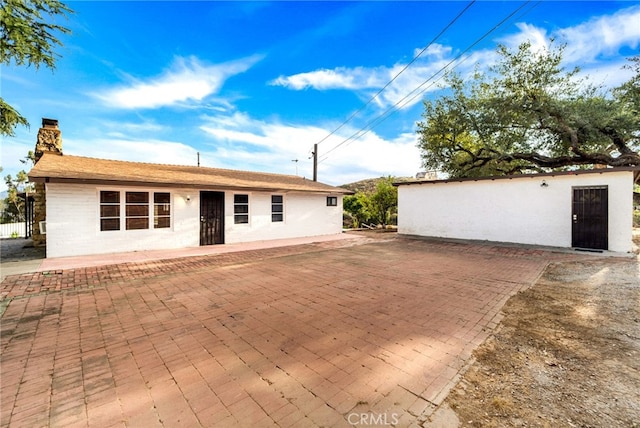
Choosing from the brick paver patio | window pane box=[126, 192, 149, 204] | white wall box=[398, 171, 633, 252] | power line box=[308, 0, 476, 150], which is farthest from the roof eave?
power line box=[308, 0, 476, 150]

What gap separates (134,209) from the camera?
8.89 m

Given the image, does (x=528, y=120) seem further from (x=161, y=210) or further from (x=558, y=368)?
(x=161, y=210)

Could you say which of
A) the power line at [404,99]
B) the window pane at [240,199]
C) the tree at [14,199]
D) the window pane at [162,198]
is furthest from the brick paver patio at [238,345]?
the tree at [14,199]

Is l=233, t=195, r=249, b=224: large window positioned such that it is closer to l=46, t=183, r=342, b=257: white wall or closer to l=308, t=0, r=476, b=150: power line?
l=46, t=183, r=342, b=257: white wall

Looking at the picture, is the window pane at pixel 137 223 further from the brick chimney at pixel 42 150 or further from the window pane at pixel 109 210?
the brick chimney at pixel 42 150

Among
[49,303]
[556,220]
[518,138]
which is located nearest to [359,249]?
[556,220]

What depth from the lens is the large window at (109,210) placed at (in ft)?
27.5

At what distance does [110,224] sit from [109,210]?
460mm

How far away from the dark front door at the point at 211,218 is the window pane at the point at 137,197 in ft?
6.06

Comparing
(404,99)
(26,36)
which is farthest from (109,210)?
(404,99)

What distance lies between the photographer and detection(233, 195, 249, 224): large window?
440 inches

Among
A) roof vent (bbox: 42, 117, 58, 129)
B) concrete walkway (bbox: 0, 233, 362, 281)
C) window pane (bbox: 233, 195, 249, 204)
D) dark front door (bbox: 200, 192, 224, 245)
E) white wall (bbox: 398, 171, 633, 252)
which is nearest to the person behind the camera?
concrete walkway (bbox: 0, 233, 362, 281)

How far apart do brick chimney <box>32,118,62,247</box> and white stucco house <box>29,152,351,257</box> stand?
379 millimetres

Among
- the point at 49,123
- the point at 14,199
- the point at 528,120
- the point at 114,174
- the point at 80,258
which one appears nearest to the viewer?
the point at 80,258
